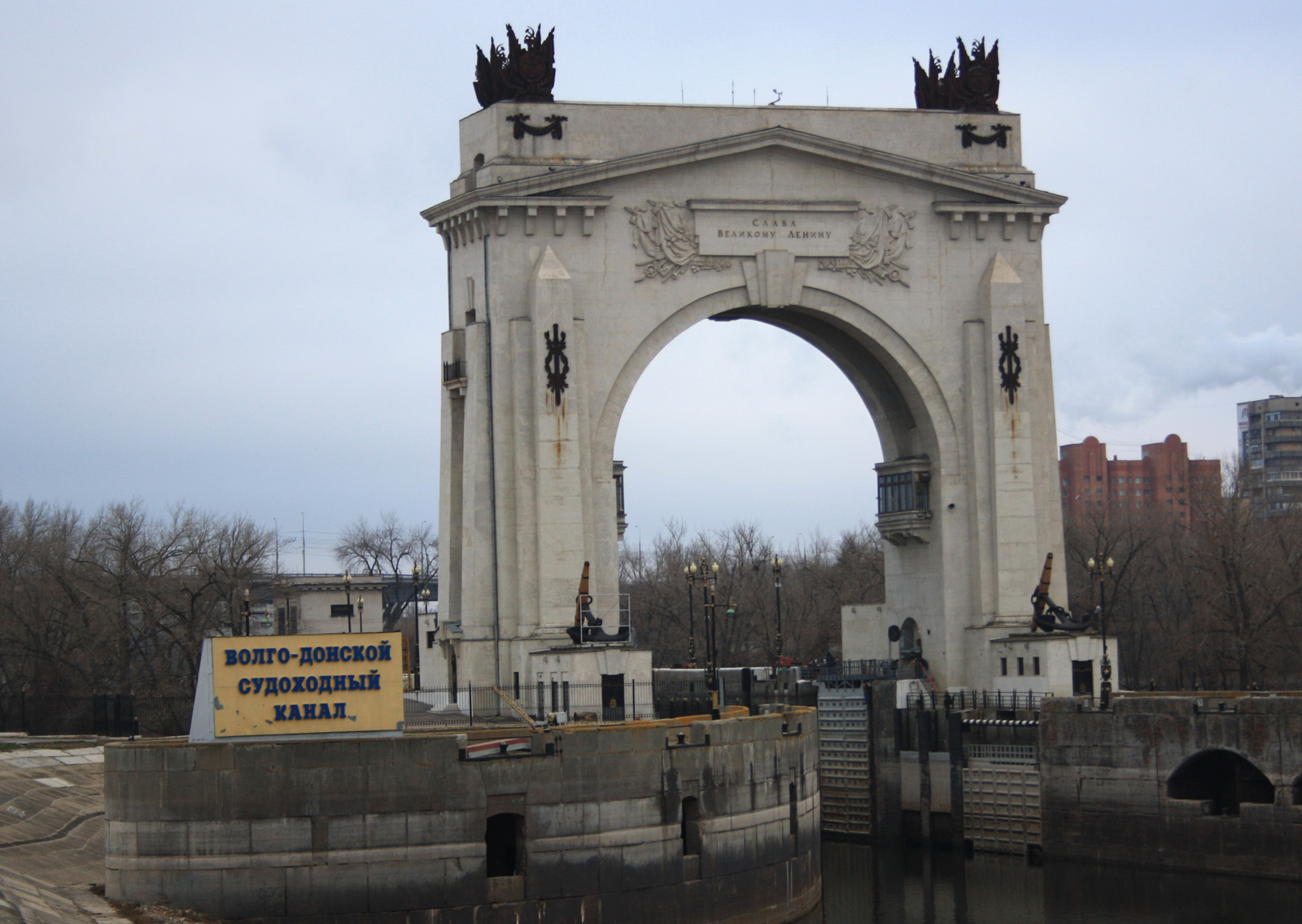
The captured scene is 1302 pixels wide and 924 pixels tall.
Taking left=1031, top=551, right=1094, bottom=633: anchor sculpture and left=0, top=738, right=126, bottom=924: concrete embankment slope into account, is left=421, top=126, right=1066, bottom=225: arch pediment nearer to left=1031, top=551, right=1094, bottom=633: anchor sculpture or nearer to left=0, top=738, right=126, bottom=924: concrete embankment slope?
left=1031, top=551, right=1094, bottom=633: anchor sculpture

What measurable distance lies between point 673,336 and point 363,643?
19908mm

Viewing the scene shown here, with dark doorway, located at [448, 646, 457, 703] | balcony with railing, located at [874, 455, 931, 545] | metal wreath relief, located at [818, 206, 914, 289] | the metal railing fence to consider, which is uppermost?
metal wreath relief, located at [818, 206, 914, 289]

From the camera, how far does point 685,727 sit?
4478 cm

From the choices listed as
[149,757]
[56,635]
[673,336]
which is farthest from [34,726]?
[149,757]

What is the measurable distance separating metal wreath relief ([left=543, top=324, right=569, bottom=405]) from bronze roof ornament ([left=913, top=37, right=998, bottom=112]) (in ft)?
51.9

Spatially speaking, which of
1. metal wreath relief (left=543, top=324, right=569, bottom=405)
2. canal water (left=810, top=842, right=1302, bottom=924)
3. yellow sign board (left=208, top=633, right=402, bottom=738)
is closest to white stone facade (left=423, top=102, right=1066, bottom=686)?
metal wreath relief (left=543, top=324, right=569, bottom=405)

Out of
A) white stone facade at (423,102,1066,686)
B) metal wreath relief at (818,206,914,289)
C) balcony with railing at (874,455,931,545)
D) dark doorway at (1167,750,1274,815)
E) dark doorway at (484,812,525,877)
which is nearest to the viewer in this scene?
dark doorway at (484,812,525,877)

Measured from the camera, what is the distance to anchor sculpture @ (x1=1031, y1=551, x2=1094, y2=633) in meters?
58.9

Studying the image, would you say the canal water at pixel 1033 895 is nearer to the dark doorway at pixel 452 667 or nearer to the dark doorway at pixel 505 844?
the dark doorway at pixel 505 844

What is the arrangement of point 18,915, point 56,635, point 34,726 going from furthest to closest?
1. point 56,635
2. point 34,726
3. point 18,915

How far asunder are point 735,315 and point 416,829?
25.6 m

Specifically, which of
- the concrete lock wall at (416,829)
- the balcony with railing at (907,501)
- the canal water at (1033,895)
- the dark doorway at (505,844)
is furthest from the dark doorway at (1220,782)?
the dark doorway at (505,844)

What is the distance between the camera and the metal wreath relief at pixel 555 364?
187ft

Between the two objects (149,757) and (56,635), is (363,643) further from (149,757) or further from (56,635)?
(56,635)
